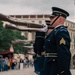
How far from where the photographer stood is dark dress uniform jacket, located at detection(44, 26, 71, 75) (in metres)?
6.31

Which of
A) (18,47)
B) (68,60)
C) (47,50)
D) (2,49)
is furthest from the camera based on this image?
(18,47)

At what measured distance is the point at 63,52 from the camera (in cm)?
632

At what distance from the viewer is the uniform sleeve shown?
6.29 meters

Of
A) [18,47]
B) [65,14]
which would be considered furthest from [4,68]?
[18,47]

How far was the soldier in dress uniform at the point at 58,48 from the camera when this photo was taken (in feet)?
20.7

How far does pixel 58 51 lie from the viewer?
21.0ft

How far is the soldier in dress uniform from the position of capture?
20.7 feet

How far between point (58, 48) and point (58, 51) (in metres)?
0.05

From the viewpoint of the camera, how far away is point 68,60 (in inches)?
250

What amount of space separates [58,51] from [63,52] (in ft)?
0.37

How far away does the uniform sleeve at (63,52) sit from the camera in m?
6.29

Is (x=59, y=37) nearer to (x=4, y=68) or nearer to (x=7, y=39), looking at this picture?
(x=4, y=68)

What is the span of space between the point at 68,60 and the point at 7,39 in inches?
1888

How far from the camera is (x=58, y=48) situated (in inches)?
252
